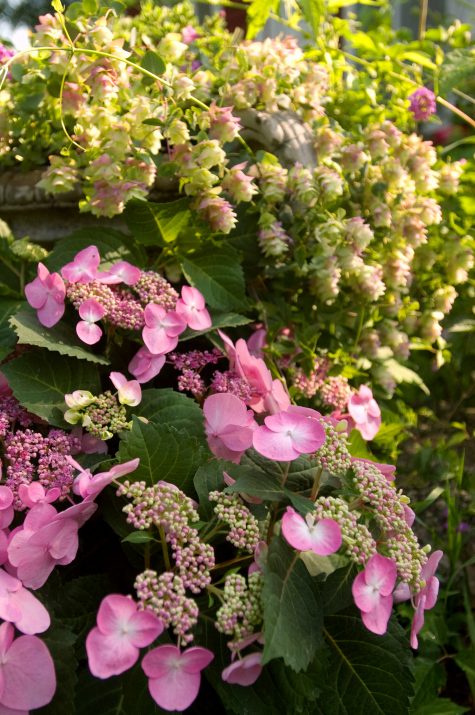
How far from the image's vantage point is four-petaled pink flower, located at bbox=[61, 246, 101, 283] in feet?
3.55

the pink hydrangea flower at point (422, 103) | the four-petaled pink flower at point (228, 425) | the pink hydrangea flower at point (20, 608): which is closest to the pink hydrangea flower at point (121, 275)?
the four-petaled pink flower at point (228, 425)

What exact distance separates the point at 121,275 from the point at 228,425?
1.06 ft

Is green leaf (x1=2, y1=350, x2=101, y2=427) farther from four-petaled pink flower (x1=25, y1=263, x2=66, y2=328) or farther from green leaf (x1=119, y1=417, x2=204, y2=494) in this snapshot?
green leaf (x1=119, y1=417, x2=204, y2=494)

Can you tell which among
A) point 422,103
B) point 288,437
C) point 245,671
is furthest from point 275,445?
point 422,103

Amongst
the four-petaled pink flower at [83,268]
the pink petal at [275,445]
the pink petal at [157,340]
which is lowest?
the pink petal at [157,340]

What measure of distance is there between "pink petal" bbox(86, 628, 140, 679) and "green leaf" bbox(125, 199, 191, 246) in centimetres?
74

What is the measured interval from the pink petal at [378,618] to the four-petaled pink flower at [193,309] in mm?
511

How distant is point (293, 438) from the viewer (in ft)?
2.69

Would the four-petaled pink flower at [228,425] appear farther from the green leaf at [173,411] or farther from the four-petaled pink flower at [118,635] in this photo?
the four-petaled pink flower at [118,635]

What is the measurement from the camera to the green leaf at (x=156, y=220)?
1.22 meters

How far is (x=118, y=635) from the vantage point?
26.6 inches

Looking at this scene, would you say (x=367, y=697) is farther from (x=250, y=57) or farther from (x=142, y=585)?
(x=250, y=57)

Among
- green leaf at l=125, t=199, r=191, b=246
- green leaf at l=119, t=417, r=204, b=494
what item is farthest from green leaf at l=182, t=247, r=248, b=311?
green leaf at l=119, t=417, r=204, b=494

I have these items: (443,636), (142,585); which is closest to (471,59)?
(443,636)
